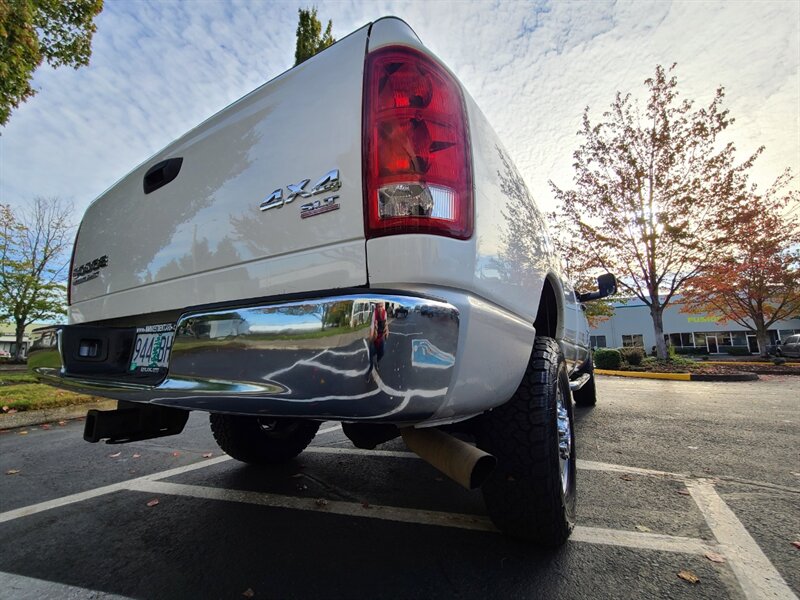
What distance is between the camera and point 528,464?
1.66m

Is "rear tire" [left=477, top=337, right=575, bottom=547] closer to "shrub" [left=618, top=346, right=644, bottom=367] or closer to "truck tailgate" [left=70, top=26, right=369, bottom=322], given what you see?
"truck tailgate" [left=70, top=26, right=369, bottom=322]

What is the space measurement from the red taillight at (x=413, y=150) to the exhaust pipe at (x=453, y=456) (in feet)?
2.22

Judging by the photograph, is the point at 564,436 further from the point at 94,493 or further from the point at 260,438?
the point at 94,493

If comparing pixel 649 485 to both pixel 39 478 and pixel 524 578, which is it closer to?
pixel 524 578

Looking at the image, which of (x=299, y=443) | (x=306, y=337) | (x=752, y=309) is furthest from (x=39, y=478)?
(x=752, y=309)

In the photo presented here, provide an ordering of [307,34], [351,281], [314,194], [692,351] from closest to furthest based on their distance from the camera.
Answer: [351,281] → [314,194] → [307,34] → [692,351]

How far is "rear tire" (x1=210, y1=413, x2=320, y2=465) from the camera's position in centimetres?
299

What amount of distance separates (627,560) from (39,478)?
12.7 ft

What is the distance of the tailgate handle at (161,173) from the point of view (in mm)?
1894

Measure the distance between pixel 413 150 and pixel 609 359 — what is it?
1631cm

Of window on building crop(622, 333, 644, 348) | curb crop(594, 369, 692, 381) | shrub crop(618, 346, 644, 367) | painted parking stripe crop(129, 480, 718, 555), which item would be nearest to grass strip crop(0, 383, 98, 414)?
painted parking stripe crop(129, 480, 718, 555)

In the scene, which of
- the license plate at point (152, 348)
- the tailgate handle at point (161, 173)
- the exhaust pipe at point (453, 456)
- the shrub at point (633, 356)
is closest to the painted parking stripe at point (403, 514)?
the exhaust pipe at point (453, 456)

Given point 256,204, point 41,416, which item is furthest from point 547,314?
point 41,416

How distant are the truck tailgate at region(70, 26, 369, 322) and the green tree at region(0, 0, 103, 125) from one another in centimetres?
578
